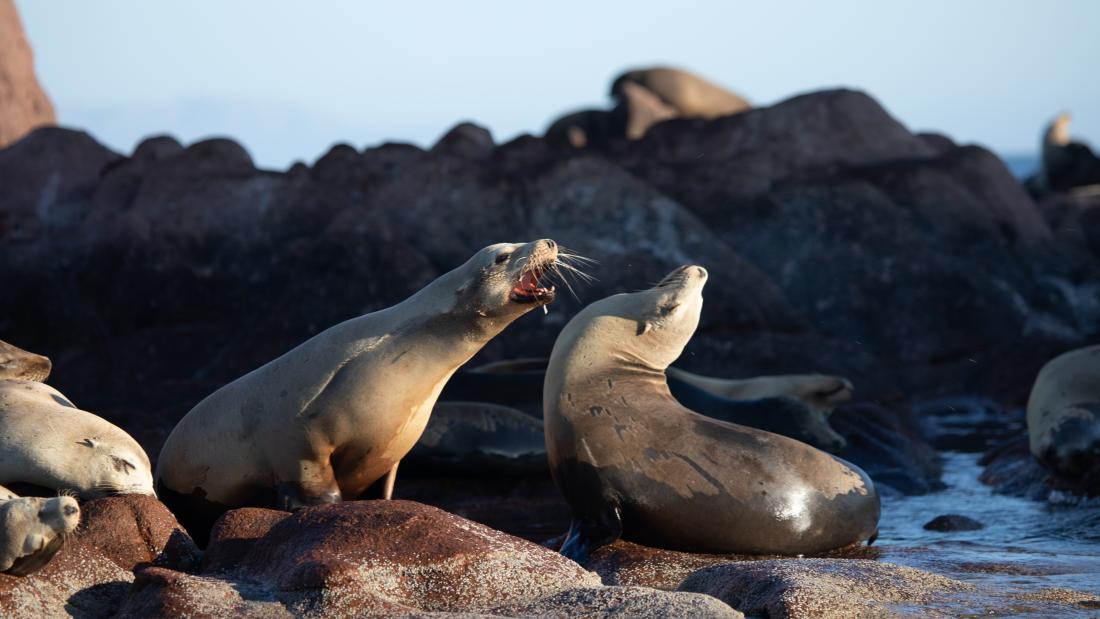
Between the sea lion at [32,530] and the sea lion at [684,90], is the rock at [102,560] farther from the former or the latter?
the sea lion at [684,90]

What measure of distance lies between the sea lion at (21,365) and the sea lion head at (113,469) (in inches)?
46.8

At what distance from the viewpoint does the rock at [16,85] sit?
77.5 feet

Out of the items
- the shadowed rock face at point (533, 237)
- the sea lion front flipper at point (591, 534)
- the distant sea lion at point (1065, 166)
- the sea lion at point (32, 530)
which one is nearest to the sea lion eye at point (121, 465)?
the sea lion at point (32, 530)

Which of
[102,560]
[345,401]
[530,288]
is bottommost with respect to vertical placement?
[102,560]

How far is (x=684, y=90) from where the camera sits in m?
30.6

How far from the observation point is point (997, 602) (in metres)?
5.68

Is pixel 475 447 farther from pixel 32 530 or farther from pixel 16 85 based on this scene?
pixel 16 85

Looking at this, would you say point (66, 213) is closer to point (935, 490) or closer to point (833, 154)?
point (833, 154)

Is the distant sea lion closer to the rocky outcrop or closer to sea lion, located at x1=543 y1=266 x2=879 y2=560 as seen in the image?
sea lion, located at x1=543 y1=266 x2=879 y2=560

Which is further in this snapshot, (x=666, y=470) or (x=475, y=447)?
(x=475, y=447)

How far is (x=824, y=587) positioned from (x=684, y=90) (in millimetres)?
25658

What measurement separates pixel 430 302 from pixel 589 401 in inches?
36.9

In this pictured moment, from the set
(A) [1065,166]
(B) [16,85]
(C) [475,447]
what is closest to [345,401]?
(C) [475,447]

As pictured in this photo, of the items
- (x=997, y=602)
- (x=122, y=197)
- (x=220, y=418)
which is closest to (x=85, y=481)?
(x=220, y=418)
